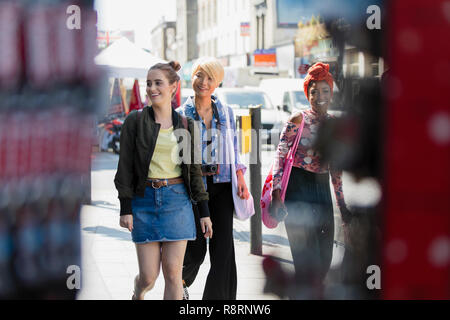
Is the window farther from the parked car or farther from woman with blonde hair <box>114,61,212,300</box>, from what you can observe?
woman with blonde hair <box>114,61,212,300</box>

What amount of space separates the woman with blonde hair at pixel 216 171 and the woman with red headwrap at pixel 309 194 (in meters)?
0.30

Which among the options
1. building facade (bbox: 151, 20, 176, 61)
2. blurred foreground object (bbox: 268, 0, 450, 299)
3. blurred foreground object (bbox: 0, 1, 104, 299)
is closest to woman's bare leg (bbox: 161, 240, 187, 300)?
blurred foreground object (bbox: 0, 1, 104, 299)

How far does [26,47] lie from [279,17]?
3.74 ft

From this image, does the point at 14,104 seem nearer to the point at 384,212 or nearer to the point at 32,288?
the point at 32,288

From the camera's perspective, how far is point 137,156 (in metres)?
3.66

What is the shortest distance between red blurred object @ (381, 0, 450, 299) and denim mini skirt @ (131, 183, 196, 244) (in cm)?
159

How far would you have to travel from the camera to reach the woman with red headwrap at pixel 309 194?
390 cm

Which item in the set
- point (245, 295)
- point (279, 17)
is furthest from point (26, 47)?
point (245, 295)

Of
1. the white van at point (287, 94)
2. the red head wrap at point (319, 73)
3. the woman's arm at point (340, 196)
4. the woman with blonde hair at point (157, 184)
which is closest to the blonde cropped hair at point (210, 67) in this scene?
the woman with blonde hair at point (157, 184)

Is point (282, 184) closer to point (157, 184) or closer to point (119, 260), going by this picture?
point (157, 184)

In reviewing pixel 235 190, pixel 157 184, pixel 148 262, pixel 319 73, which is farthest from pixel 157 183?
pixel 319 73

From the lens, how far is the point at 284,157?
13.8 ft

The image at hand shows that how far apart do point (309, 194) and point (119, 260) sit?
2.10m

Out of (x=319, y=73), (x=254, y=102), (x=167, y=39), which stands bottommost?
(x=254, y=102)
